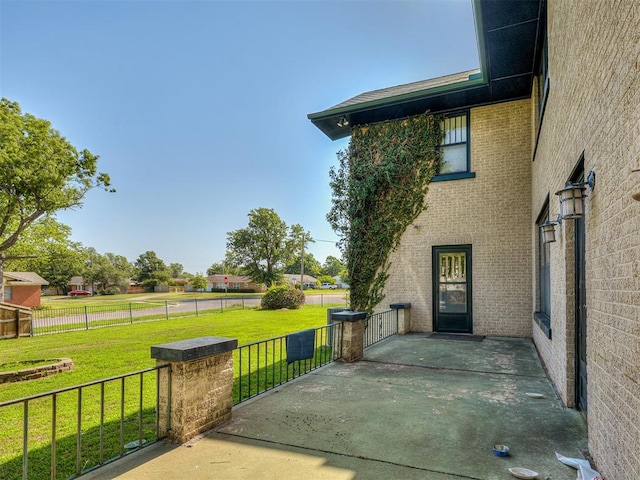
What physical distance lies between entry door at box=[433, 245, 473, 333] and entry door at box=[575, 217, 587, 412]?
5915mm

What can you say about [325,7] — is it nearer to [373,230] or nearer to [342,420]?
[373,230]

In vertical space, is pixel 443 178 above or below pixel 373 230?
above

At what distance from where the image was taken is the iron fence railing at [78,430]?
3039 millimetres

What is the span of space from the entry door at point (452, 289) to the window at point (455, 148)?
2049mm

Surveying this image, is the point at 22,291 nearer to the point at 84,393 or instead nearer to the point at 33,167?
the point at 33,167

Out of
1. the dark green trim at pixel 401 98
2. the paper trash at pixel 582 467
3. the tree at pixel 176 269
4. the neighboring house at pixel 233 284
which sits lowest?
the neighboring house at pixel 233 284

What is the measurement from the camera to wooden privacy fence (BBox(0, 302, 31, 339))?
12812 mm

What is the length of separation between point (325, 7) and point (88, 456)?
10262 millimetres

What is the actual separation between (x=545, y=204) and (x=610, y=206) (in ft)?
14.6

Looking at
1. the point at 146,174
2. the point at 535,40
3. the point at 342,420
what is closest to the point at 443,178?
the point at 535,40

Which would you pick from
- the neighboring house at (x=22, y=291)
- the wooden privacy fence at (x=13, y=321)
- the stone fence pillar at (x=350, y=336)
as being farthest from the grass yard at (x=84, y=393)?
the neighboring house at (x=22, y=291)

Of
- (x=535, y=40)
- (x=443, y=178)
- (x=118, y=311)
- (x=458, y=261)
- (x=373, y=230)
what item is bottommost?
(x=118, y=311)

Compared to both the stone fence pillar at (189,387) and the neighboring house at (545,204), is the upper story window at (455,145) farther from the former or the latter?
the stone fence pillar at (189,387)

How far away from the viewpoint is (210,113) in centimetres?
1639
